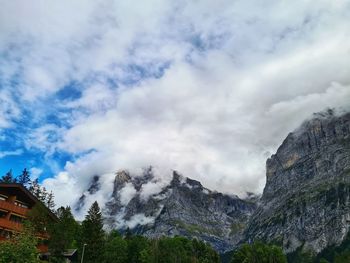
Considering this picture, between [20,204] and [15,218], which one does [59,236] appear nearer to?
[15,218]

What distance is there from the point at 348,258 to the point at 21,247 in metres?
130

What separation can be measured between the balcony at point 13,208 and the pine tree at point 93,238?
85.6ft

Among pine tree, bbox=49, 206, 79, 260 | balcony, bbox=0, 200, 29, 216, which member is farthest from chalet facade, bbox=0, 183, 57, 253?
pine tree, bbox=49, 206, 79, 260

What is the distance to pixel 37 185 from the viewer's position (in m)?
132

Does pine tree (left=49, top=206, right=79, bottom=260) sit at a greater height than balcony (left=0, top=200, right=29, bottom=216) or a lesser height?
lesser

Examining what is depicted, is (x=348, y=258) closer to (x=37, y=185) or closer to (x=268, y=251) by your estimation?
(x=268, y=251)

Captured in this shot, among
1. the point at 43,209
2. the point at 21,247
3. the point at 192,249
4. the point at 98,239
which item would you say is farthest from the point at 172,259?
the point at 21,247

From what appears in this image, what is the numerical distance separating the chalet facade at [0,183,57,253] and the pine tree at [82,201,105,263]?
2068 centimetres

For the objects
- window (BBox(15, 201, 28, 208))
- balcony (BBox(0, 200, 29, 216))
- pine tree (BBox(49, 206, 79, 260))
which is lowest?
pine tree (BBox(49, 206, 79, 260))

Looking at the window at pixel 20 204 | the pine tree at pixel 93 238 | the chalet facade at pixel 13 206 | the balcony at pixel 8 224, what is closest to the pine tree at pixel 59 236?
the chalet facade at pixel 13 206

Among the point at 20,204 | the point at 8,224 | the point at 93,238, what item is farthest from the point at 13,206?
the point at 93,238

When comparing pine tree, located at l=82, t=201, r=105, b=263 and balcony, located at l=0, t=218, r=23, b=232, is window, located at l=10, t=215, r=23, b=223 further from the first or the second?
pine tree, located at l=82, t=201, r=105, b=263

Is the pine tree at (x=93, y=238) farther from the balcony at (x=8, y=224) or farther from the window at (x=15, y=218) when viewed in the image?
the balcony at (x=8, y=224)

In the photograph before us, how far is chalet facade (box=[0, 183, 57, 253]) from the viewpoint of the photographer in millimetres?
68713
